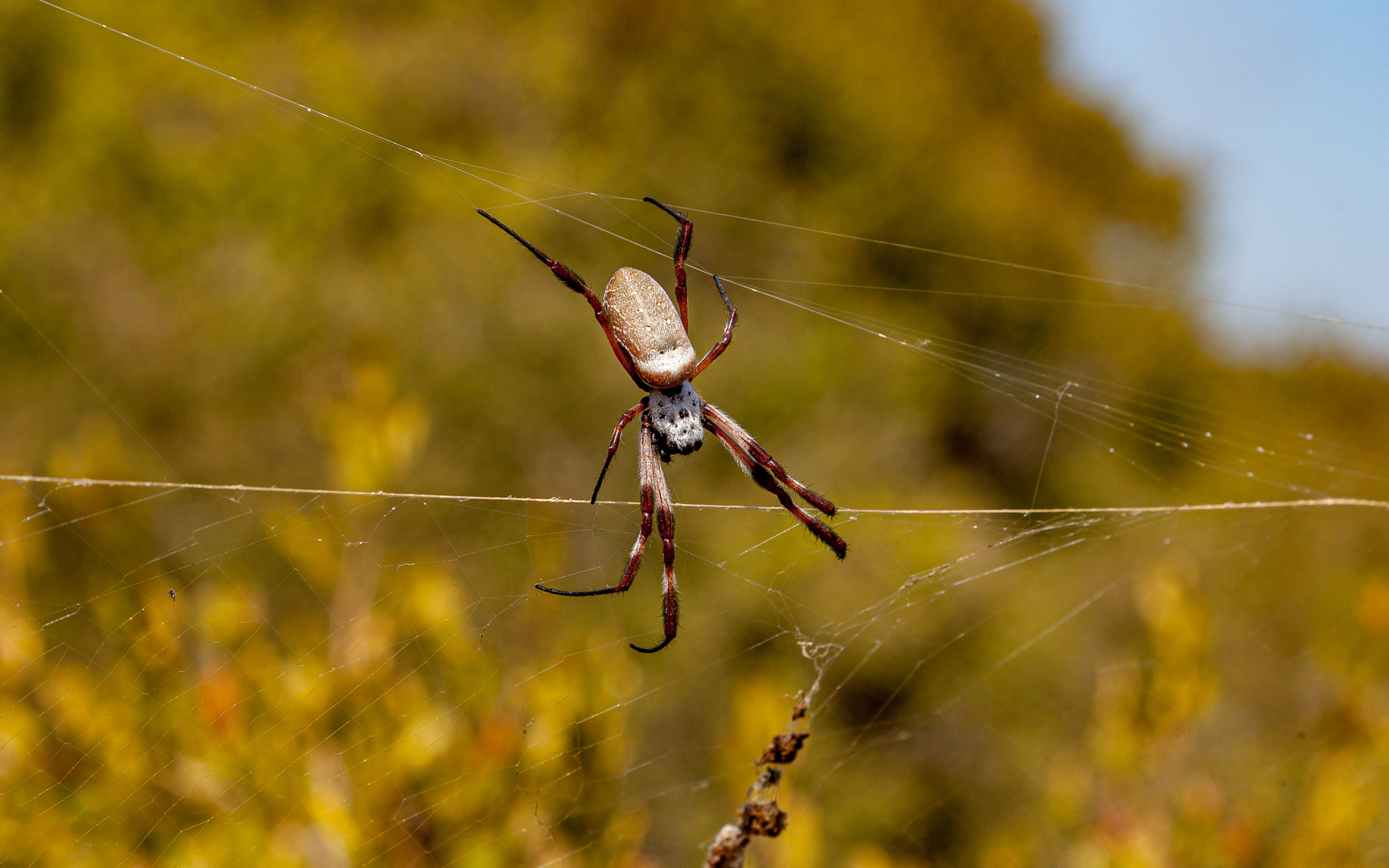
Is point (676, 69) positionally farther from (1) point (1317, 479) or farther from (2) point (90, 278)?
(1) point (1317, 479)

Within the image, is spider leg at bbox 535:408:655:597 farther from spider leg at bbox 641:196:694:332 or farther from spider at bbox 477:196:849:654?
spider leg at bbox 641:196:694:332

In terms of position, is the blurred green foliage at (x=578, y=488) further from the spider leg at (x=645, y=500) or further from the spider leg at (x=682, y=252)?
the spider leg at (x=682, y=252)

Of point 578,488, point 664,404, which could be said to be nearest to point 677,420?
point 664,404

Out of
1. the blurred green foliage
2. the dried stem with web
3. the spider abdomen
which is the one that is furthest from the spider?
the dried stem with web

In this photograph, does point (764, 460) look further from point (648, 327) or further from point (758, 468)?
point (648, 327)

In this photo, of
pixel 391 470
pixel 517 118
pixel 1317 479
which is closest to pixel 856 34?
pixel 517 118

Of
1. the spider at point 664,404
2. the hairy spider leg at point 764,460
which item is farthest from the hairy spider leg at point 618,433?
the hairy spider leg at point 764,460
